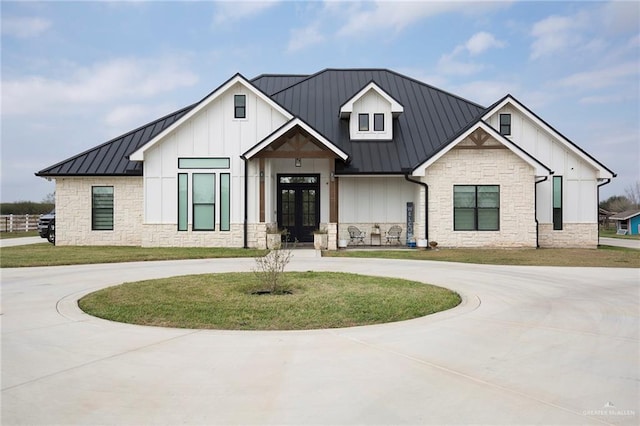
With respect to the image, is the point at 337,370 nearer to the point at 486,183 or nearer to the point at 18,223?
the point at 486,183

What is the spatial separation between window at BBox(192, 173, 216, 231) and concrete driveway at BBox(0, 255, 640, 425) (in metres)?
12.3

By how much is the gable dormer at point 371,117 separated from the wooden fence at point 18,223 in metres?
29.0

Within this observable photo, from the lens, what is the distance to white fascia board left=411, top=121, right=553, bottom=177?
64.8 feet

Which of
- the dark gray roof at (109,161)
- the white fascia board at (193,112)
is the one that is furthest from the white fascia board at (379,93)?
the dark gray roof at (109,161)

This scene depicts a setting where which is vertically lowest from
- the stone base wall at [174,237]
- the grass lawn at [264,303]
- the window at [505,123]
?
the grass lawn at [264,303]

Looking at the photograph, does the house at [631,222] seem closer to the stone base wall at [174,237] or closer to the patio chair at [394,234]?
the patio chair at [394,234]

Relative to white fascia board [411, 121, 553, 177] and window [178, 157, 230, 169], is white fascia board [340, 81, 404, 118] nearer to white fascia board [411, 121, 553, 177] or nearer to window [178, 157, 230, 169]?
white fascia board [411, 121, 553, 177]

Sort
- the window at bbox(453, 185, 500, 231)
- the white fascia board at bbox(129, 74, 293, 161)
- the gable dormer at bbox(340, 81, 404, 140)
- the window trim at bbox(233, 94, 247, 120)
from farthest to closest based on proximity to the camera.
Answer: the gable dormer at bbox(340, 81, 404, 140), the window trim at bbox(233, 94, 247, 120), the white fascia board at bbox(129, 74, 293, 161), the window at bbox(453, 185, 500, 231)

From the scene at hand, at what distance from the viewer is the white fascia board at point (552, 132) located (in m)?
21.3

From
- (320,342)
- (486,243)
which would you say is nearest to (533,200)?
(486,243)

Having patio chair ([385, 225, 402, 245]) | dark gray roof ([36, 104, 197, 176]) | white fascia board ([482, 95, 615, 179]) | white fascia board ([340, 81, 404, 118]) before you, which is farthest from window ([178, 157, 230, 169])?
white fascia board ([482, 95, 615, 179])

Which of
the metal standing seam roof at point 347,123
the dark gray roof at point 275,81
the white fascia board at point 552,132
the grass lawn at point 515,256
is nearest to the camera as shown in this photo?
the grass lawn at point 515,256

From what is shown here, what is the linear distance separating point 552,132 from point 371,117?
8.35m

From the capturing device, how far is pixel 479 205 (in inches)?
800
